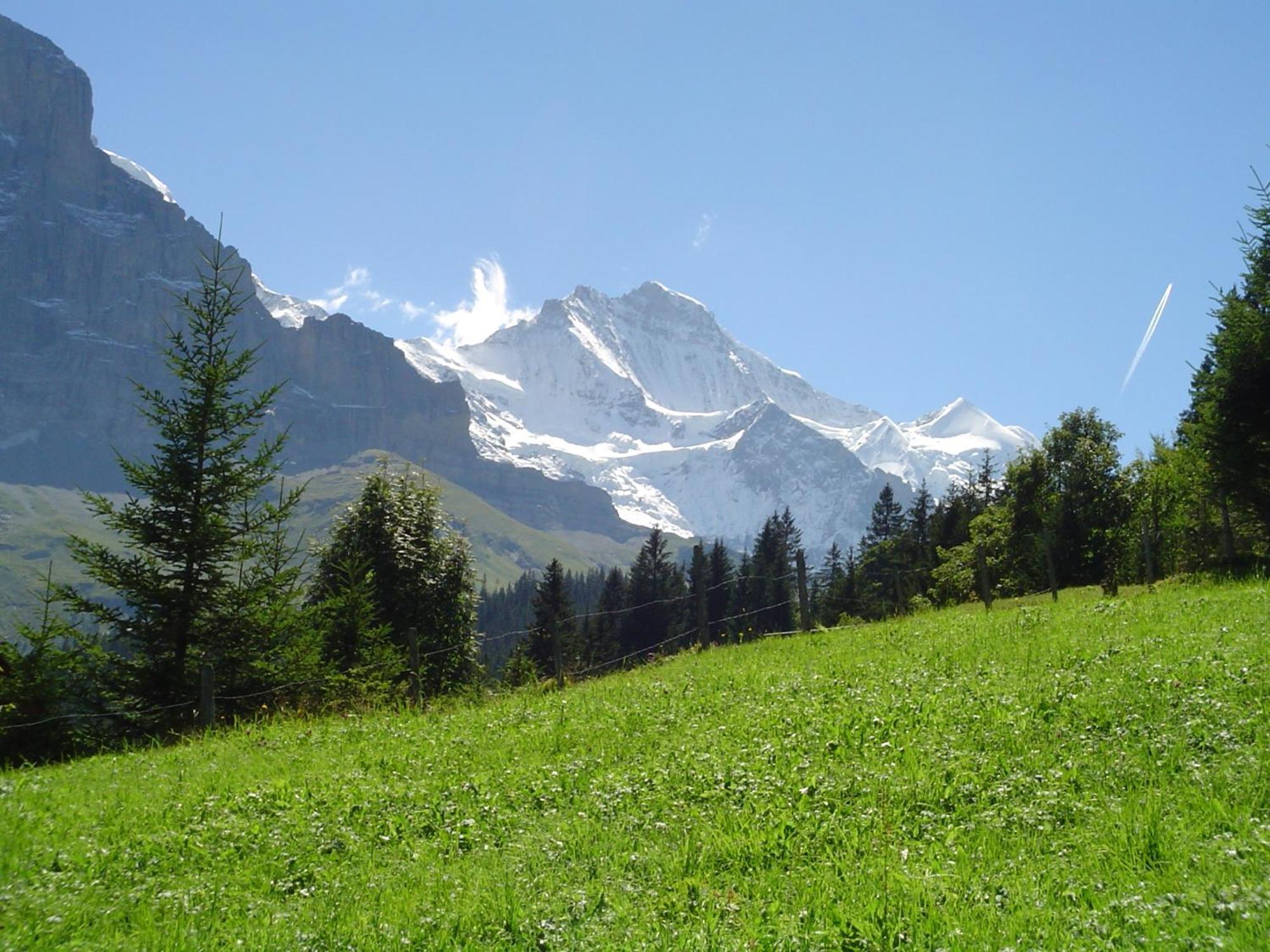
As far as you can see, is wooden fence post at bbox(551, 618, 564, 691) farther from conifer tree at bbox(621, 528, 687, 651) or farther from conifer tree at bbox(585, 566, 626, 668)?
conifer tree at bbox(621, 528, 687, 651)

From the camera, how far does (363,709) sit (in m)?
19.1

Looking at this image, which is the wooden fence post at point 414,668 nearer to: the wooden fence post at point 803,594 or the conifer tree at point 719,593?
the wooden fence post at point 803,594

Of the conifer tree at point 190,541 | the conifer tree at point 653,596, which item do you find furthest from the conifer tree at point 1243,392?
the conifer tree at point 653,596

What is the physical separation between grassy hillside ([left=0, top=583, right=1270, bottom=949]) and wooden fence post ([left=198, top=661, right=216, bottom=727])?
310cm

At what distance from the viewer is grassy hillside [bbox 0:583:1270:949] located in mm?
6473

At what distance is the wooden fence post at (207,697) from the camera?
1752 centimetres

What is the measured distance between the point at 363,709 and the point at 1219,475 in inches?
941

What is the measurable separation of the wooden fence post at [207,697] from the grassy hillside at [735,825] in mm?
3100

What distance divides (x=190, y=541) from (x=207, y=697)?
4080mm

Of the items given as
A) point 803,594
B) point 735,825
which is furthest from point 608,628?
point 735,825

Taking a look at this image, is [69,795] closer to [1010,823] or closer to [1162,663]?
[1010,823]

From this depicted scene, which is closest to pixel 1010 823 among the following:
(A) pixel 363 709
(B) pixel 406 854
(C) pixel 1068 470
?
(B) pixel 406 854

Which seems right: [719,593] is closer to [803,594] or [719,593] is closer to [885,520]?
[885,520]

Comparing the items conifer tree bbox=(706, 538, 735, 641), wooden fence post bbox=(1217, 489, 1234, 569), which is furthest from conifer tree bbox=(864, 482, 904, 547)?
wooden fence post bbox=(1217, 489, 1234, 569)
